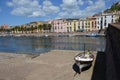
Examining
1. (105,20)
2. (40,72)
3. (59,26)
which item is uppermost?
Answer: (105,20)

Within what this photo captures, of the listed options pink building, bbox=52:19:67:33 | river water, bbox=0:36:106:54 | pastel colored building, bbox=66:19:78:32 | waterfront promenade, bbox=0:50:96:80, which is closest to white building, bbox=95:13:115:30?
pastel colored building, bbox=66:19:78:32

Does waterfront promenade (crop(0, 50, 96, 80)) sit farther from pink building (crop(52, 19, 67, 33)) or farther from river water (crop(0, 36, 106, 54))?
pink building (crop(52, 19, 67, 33))

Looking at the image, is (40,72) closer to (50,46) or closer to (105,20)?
(50,46)

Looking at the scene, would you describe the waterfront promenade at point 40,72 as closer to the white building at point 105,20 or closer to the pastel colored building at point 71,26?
the white building at point 105,20

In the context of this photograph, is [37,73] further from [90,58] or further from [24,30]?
[24,30]

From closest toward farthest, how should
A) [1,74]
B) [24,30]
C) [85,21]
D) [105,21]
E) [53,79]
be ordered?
1. [53,79]
2. [1,74]
3. [105,21]
4. [85,21]
5. [24,30]

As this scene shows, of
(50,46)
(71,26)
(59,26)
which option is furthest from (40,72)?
(59,26)

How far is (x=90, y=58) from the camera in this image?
72.8 feet

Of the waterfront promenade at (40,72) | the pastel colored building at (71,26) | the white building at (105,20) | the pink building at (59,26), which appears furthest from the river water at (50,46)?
the pink building at (59,26)

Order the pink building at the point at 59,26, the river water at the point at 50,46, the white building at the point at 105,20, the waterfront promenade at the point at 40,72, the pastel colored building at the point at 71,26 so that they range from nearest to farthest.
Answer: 1. the waterfront promenade at the point at 40,72
2. the river water at the point at 50,46
3. the white building at the point at 105,20
4. the pastel colored building at the point at 71,26
5. the pink building at the point at 59,26

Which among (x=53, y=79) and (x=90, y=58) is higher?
(x=90, y=58)

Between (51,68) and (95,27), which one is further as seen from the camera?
(95,27)

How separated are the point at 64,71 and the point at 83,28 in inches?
5416

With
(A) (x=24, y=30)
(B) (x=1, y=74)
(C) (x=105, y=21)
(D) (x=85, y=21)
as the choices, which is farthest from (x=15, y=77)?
(A) (x=24, y=30)
